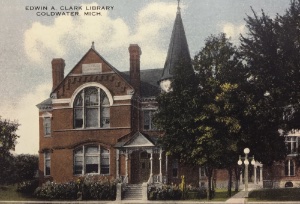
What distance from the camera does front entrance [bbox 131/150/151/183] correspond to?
109 feet

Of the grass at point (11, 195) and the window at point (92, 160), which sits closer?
the grass at point (11, 195)

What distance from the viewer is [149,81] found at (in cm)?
3806

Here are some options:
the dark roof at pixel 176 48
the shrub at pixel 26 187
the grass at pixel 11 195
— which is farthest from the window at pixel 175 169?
the grass at pixel 11 195

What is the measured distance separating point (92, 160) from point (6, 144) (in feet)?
21.0

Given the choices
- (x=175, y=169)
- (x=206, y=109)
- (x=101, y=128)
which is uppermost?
(x=206, y=109)

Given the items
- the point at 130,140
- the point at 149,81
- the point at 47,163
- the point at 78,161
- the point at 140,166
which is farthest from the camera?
the point at 149,81

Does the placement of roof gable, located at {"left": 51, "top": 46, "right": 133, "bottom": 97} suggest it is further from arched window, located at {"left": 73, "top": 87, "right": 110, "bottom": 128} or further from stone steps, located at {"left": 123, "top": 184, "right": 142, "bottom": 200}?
stone steps, located at {"left": 123, "top": 184, "right": 142, "bottom": 200}

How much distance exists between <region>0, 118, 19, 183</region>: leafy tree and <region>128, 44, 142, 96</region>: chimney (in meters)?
9.01

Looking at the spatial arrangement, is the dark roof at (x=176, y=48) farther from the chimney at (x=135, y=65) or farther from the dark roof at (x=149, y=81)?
the chimney at (x=135, y=65)

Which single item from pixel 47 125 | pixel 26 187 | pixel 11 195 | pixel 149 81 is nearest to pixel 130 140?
pixel 149 81

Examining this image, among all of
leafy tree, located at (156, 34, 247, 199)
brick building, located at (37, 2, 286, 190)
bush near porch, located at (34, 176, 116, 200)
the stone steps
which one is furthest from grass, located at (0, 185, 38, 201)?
leafy tree, located at (156, 34, 247, 199)

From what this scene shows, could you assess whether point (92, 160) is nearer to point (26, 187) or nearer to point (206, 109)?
point (26, 187)

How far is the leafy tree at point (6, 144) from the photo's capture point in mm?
34344

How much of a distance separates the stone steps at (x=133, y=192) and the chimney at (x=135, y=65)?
7233mm
